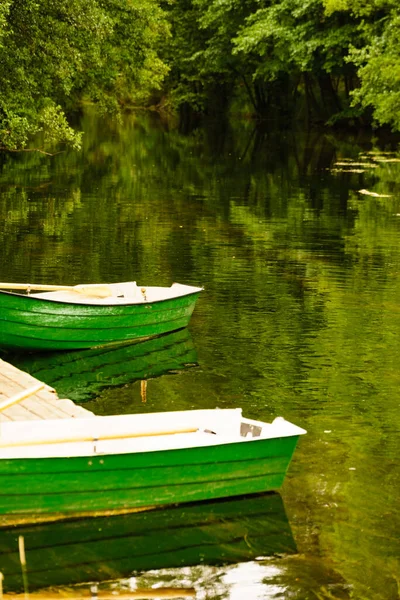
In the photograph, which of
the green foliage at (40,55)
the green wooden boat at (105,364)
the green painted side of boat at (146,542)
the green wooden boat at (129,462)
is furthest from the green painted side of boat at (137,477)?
the green foliage at (40,55)

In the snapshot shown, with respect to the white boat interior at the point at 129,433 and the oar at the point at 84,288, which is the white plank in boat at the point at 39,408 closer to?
the white boat interior at the point at 129,433

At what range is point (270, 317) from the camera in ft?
54.1

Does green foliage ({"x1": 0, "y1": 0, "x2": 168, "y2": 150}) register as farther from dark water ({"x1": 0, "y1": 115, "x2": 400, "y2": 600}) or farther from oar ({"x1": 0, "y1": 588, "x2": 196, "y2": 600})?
oar ({"x1": 0, "y1": 588, "x2": 196, "y2": 600})

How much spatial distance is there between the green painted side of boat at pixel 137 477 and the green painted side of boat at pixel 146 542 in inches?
4.8

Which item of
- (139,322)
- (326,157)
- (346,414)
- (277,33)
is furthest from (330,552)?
(277,33)

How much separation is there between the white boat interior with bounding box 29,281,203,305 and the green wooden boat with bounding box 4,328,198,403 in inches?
25.5

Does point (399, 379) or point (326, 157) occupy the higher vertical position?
point (326, 157)

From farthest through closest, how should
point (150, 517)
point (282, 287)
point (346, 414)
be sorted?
1. point (282, 287)
2. point (346, 414)
3. point (150, 517)

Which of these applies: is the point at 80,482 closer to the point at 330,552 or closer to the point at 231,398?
the point at 330,552

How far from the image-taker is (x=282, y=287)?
18.8 m

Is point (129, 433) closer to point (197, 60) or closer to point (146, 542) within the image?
point (146, 542)

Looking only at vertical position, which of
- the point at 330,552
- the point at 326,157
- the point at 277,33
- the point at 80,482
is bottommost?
the point at 330,552

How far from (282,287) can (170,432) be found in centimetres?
1028

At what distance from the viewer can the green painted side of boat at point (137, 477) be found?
8359mm
